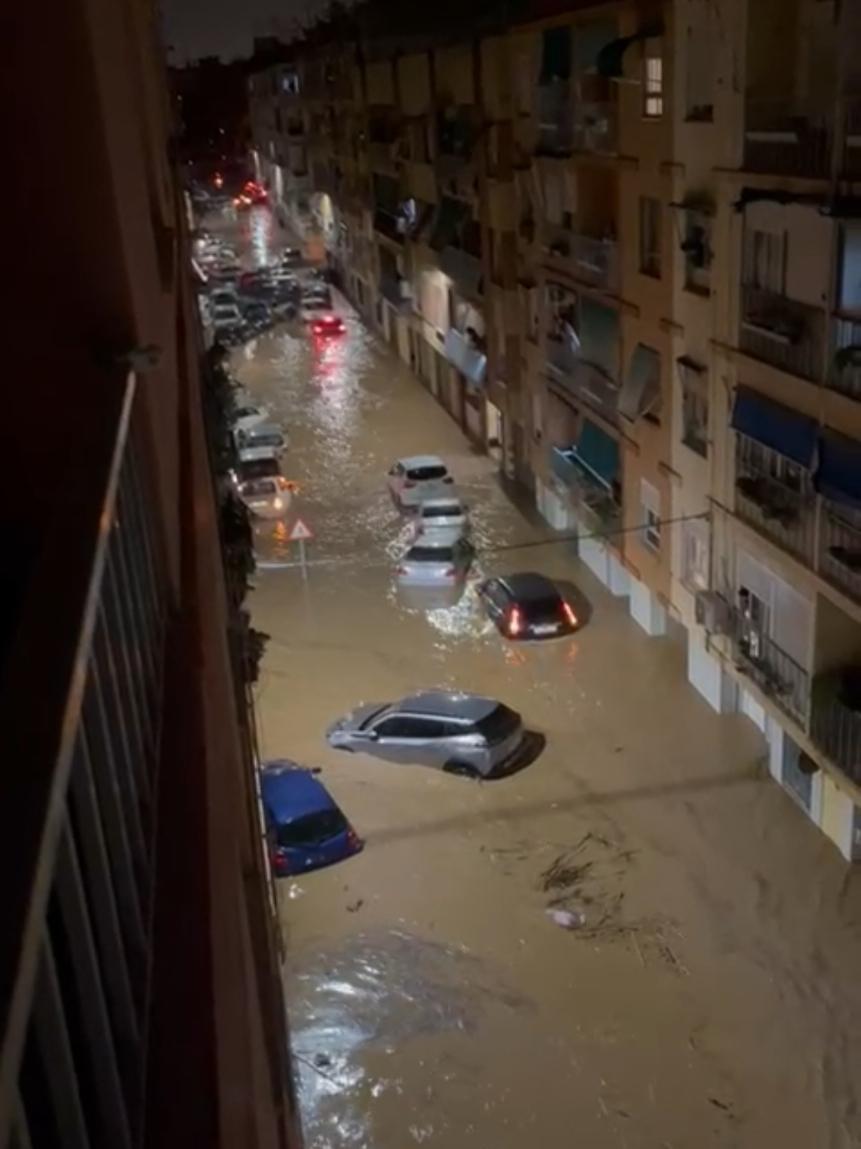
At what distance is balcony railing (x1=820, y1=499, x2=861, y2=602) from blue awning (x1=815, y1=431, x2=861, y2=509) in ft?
0.53

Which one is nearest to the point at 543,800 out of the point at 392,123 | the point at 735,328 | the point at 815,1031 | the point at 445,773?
the point at 445,773

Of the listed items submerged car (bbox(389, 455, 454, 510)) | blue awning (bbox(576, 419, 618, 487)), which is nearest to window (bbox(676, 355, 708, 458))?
blue awning (bbox(576, 419, 618, 487))

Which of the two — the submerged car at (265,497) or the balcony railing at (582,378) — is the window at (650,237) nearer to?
the balcony railing at (582,378)

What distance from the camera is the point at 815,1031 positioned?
10.1m

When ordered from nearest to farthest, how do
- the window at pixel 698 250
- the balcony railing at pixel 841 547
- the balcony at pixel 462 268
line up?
the balcony railing at pixel 841 547, the window at pixel 698 250, the balcony at pixel 462 268

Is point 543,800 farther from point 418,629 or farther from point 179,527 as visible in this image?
point 179,527

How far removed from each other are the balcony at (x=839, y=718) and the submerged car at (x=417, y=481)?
1120 cm

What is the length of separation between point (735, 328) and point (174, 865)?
11.4m

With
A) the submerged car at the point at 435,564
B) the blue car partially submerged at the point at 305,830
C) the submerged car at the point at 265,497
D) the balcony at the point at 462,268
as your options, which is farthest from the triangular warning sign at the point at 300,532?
the blue car partially submerged at the point at 305,830

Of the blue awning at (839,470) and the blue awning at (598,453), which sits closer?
the blue awning at (839,470)

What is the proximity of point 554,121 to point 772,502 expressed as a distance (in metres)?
8.38

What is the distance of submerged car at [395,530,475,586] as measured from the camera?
63.1 feet

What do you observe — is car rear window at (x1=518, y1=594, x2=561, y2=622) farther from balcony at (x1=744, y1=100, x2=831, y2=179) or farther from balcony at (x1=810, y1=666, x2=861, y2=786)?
balcony at (x1=744, y1=100, x2=831, y2=179)

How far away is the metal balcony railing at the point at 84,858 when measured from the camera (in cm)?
109
